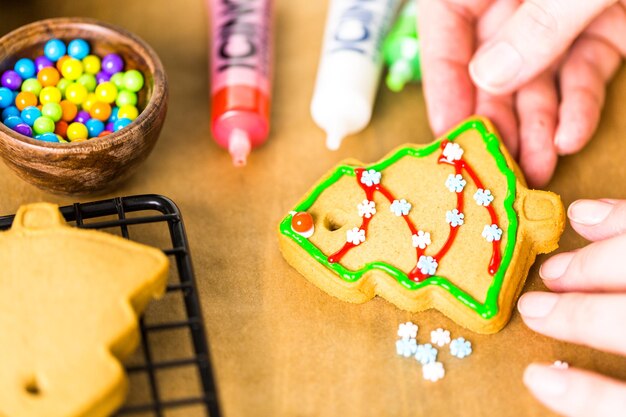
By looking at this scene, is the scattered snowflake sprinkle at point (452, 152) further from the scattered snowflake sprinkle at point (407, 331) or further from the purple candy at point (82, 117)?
the purple candy at point (82, 117)

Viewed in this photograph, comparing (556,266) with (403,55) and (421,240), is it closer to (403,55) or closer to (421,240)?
(421,240)

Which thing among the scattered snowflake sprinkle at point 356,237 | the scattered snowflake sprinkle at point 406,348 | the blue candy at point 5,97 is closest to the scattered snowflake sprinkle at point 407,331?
the scattered snowflake sprinkle at point 406,348

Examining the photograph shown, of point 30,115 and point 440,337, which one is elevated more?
point 30,115

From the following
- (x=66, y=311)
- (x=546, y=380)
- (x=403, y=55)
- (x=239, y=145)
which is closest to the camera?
(x=66, y=311)

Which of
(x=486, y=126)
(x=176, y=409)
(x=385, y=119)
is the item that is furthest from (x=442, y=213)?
(x=176, y=409)

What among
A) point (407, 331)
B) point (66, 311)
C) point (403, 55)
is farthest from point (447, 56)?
point (66, 311)

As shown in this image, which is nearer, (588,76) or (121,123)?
(121,123)
